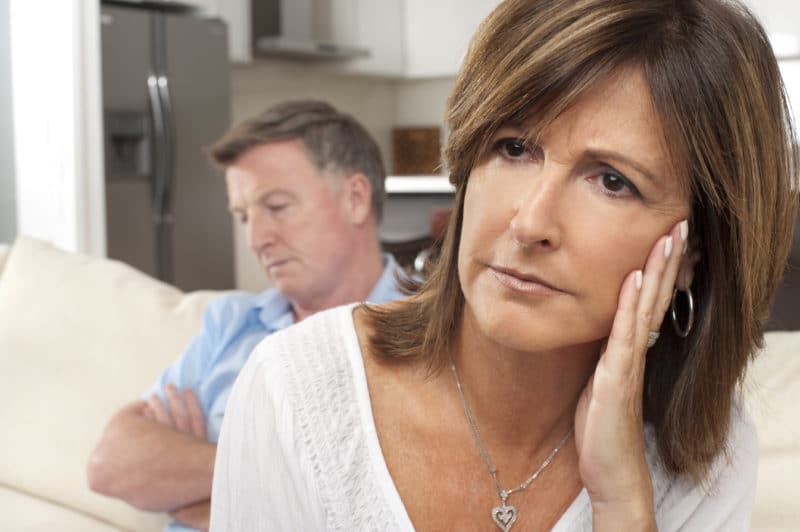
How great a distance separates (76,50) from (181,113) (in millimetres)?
574

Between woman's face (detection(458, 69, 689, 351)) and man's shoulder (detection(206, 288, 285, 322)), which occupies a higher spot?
woman's face (detection(458, 69, 689, 351))

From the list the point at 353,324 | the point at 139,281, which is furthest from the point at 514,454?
the point at 139,281

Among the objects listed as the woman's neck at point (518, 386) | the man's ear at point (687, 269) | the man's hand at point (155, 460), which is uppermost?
the man's ear at point (687, 269)

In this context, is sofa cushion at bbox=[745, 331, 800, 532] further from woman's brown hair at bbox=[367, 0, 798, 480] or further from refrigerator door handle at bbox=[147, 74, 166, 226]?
refrigerator door handle at bbox=[147, 74, 166, 226]

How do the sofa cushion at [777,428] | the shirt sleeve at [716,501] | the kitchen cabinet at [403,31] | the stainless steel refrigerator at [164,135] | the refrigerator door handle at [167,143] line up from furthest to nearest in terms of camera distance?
the kitchen cabinet at [403,31], the refrigerator door handle at [167,143], the stainless steel refrigerator at [164,135], the sofa cushion at [777,428], the shirt sleeve at [716,501]

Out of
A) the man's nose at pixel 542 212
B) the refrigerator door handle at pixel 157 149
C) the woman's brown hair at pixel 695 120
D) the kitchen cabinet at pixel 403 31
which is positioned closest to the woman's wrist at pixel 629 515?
the woman's brown hair at pixel 695 120

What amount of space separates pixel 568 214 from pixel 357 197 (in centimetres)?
115

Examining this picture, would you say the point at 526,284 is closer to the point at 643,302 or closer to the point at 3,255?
the point at 643,302

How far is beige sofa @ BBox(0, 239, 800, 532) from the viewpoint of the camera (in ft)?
6.48

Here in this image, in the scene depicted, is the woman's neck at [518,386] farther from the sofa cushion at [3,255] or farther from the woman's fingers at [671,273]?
the sofa cushion at [3,255]

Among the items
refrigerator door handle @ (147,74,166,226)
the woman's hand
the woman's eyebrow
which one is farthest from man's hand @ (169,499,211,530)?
refrigerator door handle @ (147,74,166,226)

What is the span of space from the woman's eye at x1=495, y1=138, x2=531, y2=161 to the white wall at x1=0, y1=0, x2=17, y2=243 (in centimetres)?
417

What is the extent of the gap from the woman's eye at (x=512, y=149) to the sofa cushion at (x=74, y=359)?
3.81 ft

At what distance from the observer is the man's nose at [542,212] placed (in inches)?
37.8
